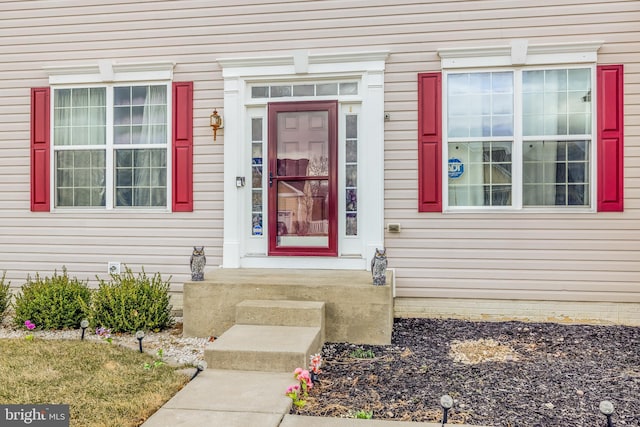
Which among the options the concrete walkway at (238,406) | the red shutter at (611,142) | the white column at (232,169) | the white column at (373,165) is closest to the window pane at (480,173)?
the white column at (373,165)

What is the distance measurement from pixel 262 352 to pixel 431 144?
286 centimetres

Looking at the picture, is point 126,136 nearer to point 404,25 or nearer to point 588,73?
point 404,25

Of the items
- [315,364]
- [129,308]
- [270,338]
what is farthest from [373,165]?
[129,308]

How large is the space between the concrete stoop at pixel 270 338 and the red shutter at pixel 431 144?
174 cm

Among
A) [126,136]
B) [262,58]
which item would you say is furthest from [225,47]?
[126,136]

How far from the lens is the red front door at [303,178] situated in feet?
17.0

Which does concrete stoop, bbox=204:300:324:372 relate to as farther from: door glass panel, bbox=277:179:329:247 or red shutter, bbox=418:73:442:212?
red shutter, bbox=418:73:442:212

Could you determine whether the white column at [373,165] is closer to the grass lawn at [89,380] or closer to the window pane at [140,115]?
the window pane at [140,115]

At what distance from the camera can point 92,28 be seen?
5.62m

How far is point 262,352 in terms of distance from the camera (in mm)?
3334

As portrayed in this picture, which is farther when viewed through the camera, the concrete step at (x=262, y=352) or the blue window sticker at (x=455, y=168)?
the blue window sticker at (x=455, y=168)

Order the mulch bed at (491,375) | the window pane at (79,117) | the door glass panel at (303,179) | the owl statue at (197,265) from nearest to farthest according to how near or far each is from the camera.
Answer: the mulch bed at (491,375) → the owl statue at (197,265) → the door glass panel at (303,179) → the window pane at (79,117)

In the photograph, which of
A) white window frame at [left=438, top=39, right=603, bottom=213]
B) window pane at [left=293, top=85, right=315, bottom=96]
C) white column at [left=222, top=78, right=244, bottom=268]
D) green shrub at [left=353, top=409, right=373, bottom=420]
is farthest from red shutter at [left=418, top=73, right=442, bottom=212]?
green shrub at [left=353, top=409, right=373, bottom=420]

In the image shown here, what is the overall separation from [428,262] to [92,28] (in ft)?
15.3
